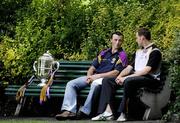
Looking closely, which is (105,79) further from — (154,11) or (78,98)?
(154,11)

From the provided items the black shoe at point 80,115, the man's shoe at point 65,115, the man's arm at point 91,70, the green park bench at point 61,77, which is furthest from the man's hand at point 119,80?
the green park bench at point 61,77

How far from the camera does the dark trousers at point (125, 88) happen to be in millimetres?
9156

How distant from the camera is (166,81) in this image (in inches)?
378

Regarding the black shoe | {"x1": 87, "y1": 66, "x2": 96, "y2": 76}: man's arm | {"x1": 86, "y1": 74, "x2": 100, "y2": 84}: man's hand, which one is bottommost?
the black shoe

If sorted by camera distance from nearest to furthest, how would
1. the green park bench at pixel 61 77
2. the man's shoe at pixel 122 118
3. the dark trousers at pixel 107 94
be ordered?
the man's shoe at pixel 122 118, the dark trousers at pixel 107 94, the green park bench at pixel 61 77

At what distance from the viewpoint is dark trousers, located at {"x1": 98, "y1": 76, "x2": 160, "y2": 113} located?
916 centimetres

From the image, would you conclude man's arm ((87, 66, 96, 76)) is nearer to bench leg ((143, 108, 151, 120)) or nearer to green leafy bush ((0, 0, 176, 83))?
green leafy bush ((0, 0, 176, 83))

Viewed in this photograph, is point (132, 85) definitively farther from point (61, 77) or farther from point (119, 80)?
point (61, 77)

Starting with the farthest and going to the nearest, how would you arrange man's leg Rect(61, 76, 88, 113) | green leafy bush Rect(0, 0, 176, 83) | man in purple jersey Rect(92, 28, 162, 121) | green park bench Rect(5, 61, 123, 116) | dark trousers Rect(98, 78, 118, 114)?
green leafy bush Rect(0, 0, 176, 83), green park bench Rect(5, 61, 123, 116), man's leg Rect(61, 76, 88, 113), dark trousers Rect(98, 78, 118, 114), man in purple jersey Rect(92, 28, 162, 121)

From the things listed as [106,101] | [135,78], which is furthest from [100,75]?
[135,78]

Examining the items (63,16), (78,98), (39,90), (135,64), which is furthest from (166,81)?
(63,16)

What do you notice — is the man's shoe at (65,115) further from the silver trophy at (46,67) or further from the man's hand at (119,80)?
the silver trophy at (46,67)

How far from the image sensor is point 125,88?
30.0ft

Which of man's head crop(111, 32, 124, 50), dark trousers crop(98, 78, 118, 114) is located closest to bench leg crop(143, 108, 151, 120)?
dark trousers crop(98, 78, 118, 114)
